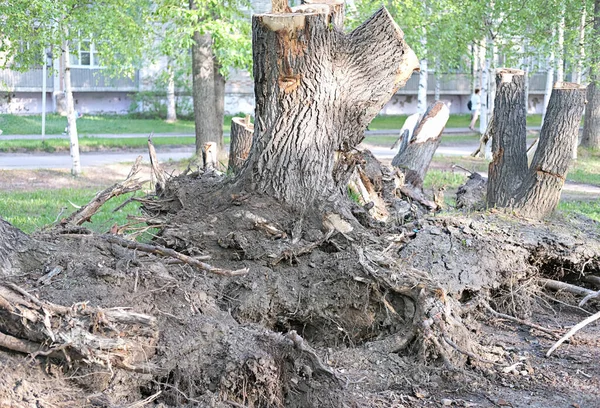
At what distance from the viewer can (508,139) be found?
24.7ft

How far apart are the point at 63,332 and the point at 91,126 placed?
23.5 meters

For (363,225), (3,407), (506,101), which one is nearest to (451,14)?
(506,101)

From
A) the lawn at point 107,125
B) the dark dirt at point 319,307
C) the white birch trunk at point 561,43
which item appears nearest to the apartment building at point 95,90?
the lawn at point 107,125

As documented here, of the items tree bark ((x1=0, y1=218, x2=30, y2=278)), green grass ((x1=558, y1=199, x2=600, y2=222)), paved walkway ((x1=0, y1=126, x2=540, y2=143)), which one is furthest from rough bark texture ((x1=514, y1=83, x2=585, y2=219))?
paved walkway ((x1=0, y1=126, x2=540, y2=143))

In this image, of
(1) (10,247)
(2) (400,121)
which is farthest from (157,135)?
(1) (10,247)

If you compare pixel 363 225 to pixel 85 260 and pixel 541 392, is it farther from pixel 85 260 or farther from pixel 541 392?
pixel 85 260

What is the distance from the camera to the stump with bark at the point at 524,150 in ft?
23.1

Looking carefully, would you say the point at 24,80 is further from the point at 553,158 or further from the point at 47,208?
the point at 553,158

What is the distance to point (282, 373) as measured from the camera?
4176 millimetres

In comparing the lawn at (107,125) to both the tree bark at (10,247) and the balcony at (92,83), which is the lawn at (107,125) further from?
the tree bark at (10,247)

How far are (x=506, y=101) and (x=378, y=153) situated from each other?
36.1 ft

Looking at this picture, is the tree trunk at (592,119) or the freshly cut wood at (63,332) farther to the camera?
the tree trunk at (592,119)

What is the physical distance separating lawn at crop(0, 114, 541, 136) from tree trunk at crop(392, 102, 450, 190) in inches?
612

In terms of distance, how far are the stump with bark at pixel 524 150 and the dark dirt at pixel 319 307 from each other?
1.34 feet
